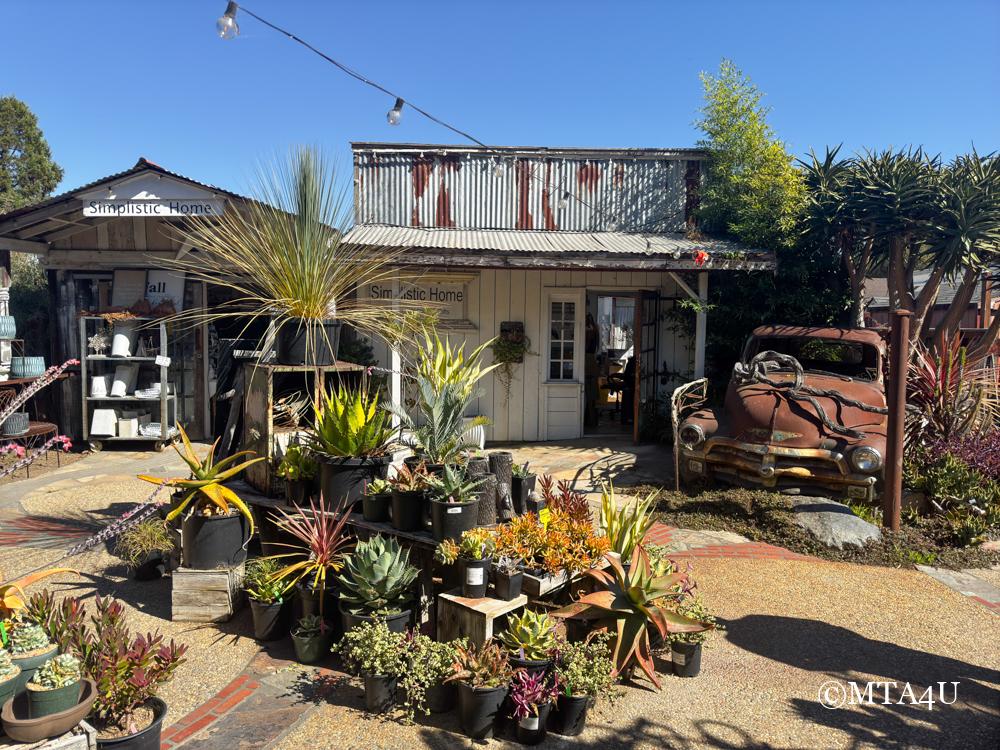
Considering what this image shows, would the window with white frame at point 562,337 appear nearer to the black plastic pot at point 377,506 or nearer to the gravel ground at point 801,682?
the gravel ground at point 801,682

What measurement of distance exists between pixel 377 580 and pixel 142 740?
1383mm

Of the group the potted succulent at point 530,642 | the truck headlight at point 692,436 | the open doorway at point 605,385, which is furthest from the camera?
the open doorway at point 605,385

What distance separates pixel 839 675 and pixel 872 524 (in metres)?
2.79

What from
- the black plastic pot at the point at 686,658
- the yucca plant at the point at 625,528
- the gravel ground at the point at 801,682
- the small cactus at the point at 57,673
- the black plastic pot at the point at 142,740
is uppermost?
the yucca plant at the point at 625,528

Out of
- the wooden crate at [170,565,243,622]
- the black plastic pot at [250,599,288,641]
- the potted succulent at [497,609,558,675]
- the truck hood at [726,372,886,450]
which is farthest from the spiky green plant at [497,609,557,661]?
the truck hood at [726,372,886,450]

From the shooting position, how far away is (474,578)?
12.6ft

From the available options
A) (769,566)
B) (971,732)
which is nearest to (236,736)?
(971,732)

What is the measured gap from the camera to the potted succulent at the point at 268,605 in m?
4.25

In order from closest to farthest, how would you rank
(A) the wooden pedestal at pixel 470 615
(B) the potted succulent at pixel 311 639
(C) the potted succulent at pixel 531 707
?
1. (C) the potted succulent at pixel 531 707
2. (A) the wooden pedestal at pixel 470 615
3. (B) the potted succulent at pixel 311 639

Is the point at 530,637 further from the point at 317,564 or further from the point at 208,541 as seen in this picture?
the point at 208,541

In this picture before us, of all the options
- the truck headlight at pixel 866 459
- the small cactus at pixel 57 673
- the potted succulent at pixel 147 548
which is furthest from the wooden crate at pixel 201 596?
the truck headlight at pixel 866 459

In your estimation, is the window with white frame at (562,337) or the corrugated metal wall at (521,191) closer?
the window with white frame at (562,337)

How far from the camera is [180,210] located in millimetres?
9031

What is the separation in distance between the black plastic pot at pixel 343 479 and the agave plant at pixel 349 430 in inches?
2.6
